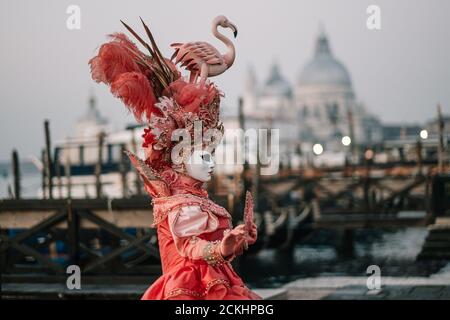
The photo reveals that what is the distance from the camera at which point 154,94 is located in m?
5.38

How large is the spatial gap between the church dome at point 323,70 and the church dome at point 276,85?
31.4ft

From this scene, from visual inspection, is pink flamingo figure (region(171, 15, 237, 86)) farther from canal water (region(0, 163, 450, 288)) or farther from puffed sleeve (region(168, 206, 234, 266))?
canal water (region(0, 163, 450, 288))

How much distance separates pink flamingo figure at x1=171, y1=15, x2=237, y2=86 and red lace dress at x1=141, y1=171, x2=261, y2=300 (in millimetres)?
580

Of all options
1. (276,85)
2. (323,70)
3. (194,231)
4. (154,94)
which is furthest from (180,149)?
(276,85)

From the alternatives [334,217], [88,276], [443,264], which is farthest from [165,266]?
[334,217]

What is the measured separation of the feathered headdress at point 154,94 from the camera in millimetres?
5281

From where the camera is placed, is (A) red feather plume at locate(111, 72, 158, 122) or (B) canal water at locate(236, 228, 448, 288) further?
(B) canal water at locate(236, 228, 448, 288)

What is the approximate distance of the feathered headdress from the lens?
5281 mm

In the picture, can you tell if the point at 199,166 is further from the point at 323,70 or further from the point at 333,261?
the point at 323,70

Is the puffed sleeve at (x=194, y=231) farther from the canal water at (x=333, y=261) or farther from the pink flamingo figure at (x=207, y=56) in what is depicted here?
the canal water at (x=333, y=261)

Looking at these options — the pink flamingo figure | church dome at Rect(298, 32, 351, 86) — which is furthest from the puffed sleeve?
church dome at Rect(298, 32, 351, 86)

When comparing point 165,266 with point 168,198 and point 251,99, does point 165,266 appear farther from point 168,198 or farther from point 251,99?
point 251,99

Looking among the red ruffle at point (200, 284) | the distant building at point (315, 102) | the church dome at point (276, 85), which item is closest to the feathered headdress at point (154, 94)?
the red ruffle at point (200, 284)

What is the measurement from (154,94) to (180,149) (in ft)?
0.94
